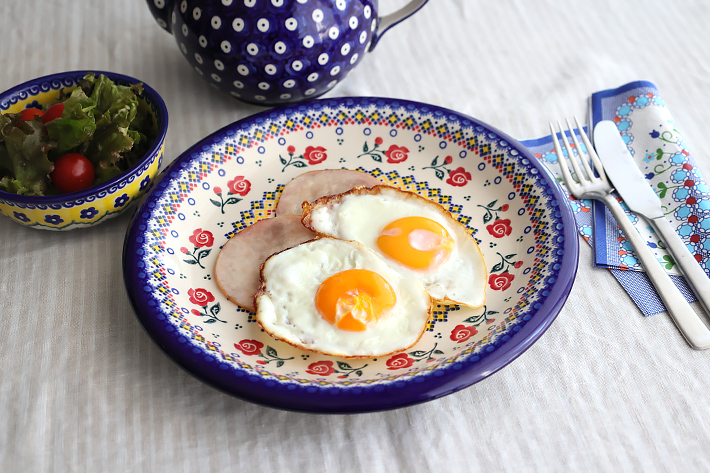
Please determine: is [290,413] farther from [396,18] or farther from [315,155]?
[396,18]

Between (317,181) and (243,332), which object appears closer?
(243,332)

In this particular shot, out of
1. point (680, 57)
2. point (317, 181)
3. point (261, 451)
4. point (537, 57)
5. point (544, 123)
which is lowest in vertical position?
point (261, 451)

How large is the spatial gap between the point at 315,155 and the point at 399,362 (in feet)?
2.34

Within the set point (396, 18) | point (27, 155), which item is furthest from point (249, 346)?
point (396, 18)

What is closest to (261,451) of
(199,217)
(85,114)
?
(199,217)

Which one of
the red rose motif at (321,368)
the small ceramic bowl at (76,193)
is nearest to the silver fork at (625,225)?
the red rose motif at (321,368)

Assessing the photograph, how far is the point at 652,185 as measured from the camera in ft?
4.94

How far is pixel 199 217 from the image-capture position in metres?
1.39

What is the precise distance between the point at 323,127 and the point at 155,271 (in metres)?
0.66

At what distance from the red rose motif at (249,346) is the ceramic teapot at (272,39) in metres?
0.75

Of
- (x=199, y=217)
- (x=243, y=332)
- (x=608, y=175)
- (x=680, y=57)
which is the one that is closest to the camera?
(x=243, y=332)

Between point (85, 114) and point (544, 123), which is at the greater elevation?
point (544, 123)

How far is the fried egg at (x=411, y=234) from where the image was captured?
1.23 m

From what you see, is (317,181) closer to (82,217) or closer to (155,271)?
(155,271)
